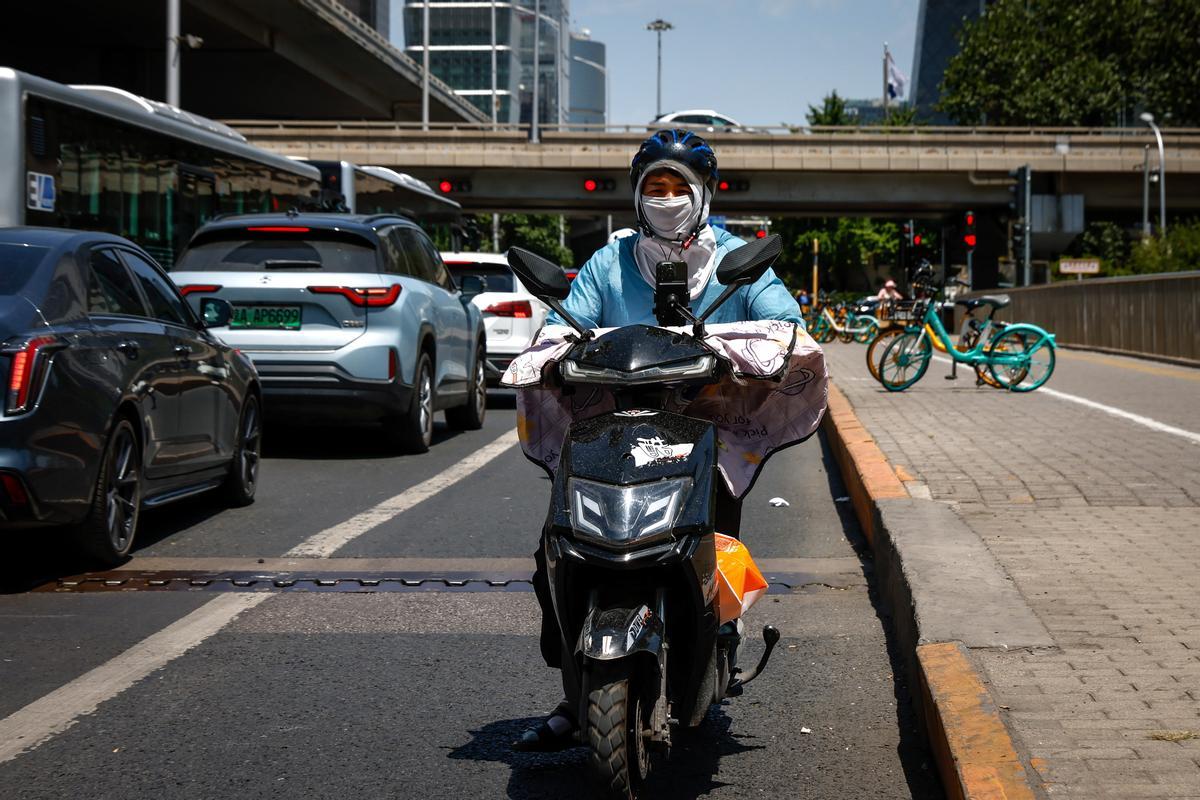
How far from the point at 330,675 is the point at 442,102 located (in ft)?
241

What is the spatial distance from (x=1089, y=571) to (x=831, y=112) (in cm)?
7784

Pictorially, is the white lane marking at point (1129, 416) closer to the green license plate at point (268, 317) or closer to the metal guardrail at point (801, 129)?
the green license plate at point (268, 317)

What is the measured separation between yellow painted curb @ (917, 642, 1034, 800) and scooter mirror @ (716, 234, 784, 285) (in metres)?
1.20

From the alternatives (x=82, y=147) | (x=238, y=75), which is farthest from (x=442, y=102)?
(x=82, y=147)

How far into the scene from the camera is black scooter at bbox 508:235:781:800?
11.8ft

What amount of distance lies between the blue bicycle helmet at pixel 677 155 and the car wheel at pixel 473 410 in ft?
33.9

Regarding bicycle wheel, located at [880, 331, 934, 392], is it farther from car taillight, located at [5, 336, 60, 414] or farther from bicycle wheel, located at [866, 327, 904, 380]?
car taillight, located at [5, 336, 60, 414]

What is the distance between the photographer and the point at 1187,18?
83.3m

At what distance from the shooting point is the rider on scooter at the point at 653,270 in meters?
4.29

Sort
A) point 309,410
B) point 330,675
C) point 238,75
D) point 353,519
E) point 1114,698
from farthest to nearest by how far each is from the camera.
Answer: point 238,75 → point 309,410 → point 353,519 → point 330,675 → point 1114,698

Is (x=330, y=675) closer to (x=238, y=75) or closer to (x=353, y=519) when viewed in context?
(x=353, y=519)

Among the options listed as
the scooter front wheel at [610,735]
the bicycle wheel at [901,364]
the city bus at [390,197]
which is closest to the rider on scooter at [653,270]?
the scooter front wheel at [610,735]

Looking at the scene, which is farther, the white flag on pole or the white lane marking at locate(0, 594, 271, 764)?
the white flag on pole

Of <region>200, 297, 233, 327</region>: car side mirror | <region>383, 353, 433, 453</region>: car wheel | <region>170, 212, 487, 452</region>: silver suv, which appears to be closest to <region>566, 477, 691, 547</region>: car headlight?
<region>200, 297, 233, 327</region>: car side mirror
